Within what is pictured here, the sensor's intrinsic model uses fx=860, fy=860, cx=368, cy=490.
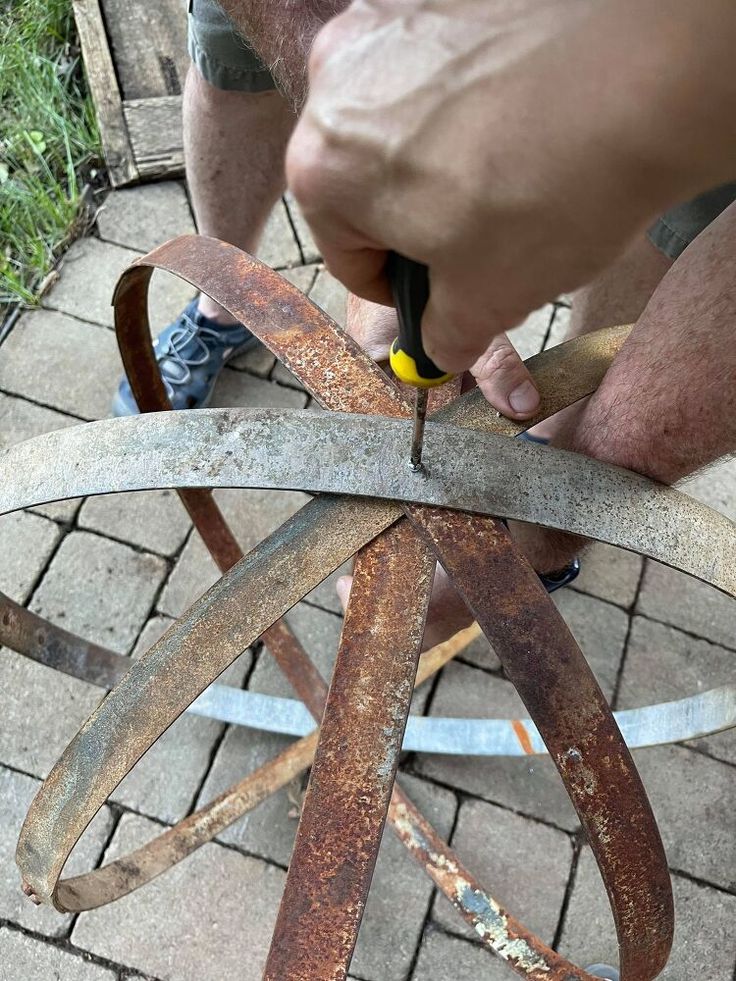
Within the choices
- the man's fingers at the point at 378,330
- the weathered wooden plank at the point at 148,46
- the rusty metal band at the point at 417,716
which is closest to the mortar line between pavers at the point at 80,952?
the rusty metal band at the point at 417,716

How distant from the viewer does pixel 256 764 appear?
6.55ft

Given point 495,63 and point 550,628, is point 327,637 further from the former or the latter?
point 495,63

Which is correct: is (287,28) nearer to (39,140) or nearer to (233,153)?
(233,153)

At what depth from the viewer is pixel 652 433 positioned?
125 cm

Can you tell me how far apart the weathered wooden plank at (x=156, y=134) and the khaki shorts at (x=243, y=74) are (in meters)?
0.80

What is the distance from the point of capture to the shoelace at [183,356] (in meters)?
2.36

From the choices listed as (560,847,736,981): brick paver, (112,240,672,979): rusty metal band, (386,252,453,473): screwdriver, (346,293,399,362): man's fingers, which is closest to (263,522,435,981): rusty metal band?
(112,240,672,979): rusty metal band

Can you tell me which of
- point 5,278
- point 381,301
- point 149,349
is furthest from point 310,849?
point 5,278

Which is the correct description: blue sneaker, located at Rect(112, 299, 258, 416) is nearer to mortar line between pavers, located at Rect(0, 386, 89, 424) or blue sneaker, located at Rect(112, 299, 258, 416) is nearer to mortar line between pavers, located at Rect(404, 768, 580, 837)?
mortar line between pavers, located at Rect(0, 386, 89, 424)

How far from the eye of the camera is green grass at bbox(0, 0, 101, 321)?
258 cm

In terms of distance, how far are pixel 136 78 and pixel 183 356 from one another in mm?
1087

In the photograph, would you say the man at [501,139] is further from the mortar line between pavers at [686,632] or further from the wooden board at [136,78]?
the wooden board at [136,78]

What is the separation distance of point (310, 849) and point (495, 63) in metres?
0.81

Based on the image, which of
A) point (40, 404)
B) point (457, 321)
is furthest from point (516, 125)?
point (40, 404)
